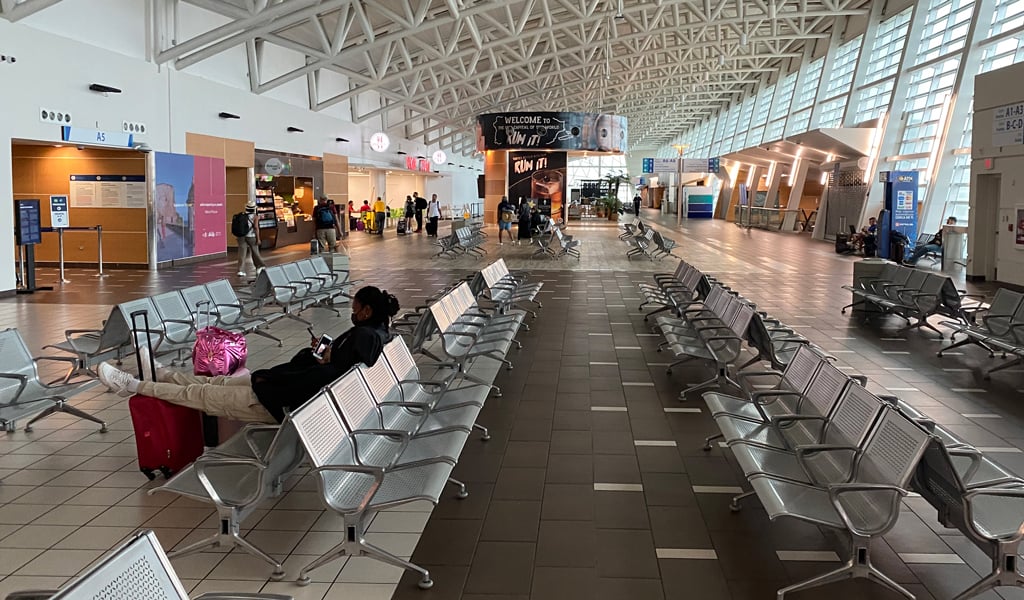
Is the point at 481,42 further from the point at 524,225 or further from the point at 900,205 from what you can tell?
the point at 900,205

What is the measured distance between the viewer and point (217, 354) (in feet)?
16.9

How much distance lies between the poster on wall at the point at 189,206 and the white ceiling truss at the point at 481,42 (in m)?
2.22

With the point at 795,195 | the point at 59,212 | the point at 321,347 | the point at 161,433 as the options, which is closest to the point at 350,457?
the point at 321,347

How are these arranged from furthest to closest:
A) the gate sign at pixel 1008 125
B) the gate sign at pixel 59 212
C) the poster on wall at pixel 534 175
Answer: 1. the poster on wall at pixel 534 175
2. the gate sign at pixel 59 212
3. the gate sign at pixel 1008 125

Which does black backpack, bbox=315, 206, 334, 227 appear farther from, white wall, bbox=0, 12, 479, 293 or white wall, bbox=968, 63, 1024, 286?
white wall, bbox=968, 63, 1024, 286

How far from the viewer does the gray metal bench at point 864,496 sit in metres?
3.36

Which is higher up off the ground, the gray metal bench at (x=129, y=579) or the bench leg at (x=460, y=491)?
the gray metal bench at (x=129, y=579)

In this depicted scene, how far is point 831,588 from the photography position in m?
3.56

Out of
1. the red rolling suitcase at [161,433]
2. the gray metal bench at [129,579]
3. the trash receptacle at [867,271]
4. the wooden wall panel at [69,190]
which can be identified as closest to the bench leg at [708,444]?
the red rolling suitcase at [161,433]

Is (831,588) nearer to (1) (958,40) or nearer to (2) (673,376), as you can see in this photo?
(2) (673,376)

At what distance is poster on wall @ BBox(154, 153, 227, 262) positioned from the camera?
17766mm

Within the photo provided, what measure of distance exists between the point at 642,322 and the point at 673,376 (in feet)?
10.2

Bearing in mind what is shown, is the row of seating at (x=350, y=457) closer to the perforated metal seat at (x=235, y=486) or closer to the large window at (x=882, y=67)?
the perforated metal seat at (x=235, y=486)

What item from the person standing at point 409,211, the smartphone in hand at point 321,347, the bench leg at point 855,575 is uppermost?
the person standing at point 409,211
